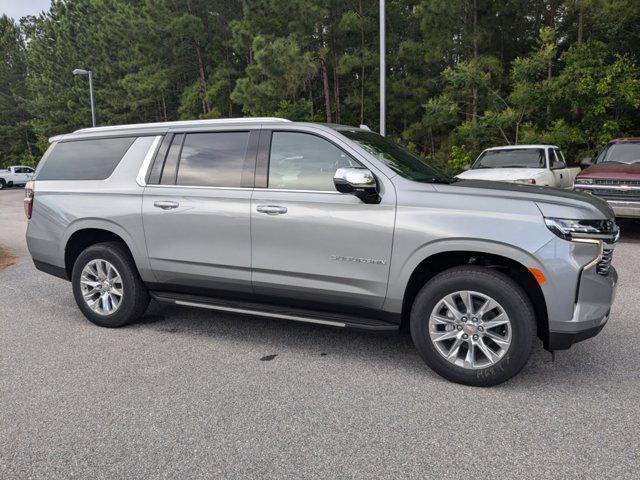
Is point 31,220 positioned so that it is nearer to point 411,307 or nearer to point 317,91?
point 411,307

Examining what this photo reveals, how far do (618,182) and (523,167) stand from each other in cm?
242

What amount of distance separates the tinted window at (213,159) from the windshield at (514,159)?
335 inches

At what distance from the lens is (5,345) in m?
4.73

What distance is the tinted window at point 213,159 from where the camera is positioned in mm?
4590

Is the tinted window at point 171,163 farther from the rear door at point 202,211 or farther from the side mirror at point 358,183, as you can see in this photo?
the side mirror at point 358,183

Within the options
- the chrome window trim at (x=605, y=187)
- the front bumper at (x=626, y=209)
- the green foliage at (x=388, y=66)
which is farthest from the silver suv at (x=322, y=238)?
the green foliage at (x=388, y=66)

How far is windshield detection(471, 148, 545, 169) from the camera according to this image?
469 inches

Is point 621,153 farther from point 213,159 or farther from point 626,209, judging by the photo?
point 213,159

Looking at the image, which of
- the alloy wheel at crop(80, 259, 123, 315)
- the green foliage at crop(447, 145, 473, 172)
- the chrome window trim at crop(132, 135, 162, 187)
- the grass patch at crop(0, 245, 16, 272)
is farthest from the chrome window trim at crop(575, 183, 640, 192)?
the grass patch at crop(0, 245, 16, 272)

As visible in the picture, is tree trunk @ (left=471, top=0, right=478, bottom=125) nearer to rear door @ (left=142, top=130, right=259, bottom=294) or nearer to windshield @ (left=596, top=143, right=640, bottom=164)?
windshield @ (left=596, top=143, right=640, bottom=164)

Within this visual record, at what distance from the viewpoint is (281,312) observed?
14.3 ft

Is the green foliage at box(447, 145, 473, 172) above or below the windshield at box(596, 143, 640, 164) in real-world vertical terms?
below

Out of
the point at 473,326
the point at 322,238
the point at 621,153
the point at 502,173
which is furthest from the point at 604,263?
the point at 621,153

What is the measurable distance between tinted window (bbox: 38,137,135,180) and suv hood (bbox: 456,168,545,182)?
7.36 m
